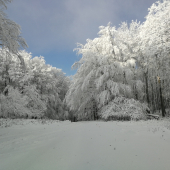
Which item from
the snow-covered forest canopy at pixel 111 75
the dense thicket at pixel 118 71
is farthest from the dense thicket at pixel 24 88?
the dense thicket at pixel 118 71

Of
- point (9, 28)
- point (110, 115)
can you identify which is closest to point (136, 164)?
Answer: point (9, 28)

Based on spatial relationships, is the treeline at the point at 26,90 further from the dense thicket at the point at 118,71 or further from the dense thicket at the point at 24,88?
the dense thicket at the point at 118,71

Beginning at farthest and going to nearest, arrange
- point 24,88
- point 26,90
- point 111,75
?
1. point 24,88
2. point 26,90
3. point 111,75

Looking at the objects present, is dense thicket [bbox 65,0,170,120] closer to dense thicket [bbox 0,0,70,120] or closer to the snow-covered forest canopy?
the snow-covered forest canopy

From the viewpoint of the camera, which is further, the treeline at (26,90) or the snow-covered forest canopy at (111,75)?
the treeline at (26,90)

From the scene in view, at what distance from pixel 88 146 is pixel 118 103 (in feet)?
32.0

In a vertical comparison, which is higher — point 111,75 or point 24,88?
point 111,75

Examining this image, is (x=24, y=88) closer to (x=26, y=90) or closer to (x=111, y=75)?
(x=26, y=90)

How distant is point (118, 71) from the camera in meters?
15.0

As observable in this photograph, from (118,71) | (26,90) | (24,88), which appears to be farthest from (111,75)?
(24,88)

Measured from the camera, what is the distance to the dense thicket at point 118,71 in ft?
42.4

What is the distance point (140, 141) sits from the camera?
469 centimetres

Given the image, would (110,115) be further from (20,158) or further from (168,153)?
(20,158)

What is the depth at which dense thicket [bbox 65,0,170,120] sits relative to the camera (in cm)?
1292
